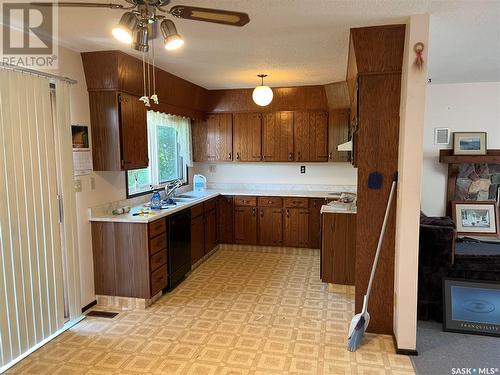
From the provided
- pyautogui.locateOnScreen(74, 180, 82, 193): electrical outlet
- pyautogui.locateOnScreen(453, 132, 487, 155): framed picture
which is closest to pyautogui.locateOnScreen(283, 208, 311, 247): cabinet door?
pyautogui.locateOnScreen(453, 132, 487, 155): framed picture

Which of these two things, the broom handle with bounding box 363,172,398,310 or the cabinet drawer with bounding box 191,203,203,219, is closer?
the broom handle with bounding box 363,172,398,310

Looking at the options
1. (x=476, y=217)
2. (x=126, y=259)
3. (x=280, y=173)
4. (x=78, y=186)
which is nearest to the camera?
(x=78, y=186)

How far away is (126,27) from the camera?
1.79 m

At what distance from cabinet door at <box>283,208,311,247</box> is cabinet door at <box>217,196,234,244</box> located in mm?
819

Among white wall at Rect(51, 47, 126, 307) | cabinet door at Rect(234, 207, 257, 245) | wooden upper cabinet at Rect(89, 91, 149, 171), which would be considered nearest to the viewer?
white wall at Rect(51, 47, 126, 307)

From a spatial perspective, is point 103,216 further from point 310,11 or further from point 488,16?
point 488,16

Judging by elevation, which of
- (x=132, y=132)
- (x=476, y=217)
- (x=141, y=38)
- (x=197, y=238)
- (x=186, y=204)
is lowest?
(x=197, y=238)

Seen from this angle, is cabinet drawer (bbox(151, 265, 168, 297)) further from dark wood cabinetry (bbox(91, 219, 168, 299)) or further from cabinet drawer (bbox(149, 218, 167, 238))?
cabinet drawer (bbox(149, 218, 167, 238))

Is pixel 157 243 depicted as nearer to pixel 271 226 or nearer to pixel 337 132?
pixel 271 226

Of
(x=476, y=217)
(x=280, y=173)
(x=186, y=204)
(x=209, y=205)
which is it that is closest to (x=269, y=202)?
(x=280, y=173)

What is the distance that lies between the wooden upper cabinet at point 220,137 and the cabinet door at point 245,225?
877mm

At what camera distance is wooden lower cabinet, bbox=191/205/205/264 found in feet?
15.0

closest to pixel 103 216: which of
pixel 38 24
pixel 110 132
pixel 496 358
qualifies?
pixel 110 132

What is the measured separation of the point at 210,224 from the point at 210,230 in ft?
0.28
